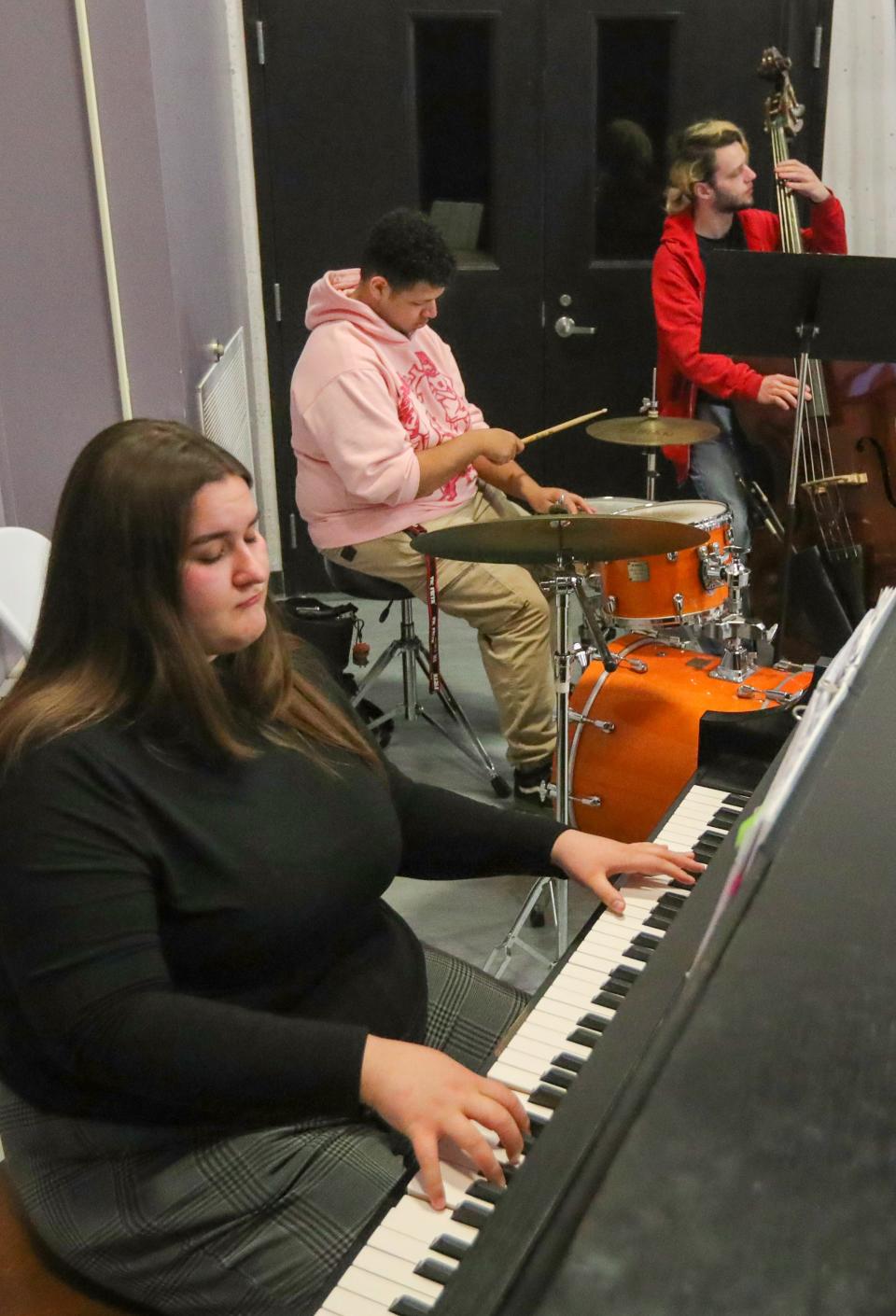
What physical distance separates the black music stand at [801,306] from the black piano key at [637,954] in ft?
6.31

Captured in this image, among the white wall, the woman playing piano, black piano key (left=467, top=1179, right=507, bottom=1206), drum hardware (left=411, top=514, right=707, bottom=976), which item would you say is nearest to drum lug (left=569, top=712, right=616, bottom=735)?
drum hardware (left=411, top=514, right=707, bottom=976)

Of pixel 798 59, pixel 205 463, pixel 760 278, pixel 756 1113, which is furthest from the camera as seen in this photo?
pixel 798 59

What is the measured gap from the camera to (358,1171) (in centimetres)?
119

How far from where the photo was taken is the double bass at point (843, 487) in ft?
11.0

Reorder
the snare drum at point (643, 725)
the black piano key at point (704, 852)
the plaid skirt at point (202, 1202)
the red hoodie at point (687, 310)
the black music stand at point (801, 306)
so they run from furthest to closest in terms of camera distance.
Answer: the red hoodie at point (687, 310) → the black music stand at point (801, 306) → the snare drum at point (643, 725) → the black piano key at point (704, 852) → the plaid skirt at point (202, 1202)

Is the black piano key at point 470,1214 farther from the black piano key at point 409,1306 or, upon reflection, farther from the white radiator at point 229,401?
the white radiator at point 229,401

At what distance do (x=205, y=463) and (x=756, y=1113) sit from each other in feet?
2.54

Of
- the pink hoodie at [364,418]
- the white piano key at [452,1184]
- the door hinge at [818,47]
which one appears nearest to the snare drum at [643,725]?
the pink hoodie at [364,418]

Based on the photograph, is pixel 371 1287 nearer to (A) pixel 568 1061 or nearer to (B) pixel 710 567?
(A) pixel 568 1061

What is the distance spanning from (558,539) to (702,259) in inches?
77.9

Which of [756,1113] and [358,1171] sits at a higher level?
[756,1113]

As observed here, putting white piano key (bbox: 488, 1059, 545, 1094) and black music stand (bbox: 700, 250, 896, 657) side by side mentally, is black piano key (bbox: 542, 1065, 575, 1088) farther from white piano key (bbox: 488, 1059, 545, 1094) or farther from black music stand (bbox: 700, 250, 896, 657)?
black music stand (bbox: 700, 250, 896, 657)

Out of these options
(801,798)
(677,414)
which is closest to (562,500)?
(677,414)

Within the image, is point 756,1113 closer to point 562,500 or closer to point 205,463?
point 205,463
